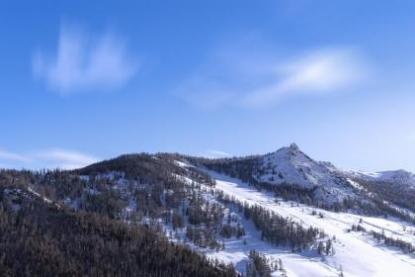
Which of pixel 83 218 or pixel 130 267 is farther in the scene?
pixel 83 218

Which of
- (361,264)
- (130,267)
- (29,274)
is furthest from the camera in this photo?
(361,264)

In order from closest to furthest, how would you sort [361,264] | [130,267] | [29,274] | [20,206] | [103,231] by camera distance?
[29,274] → [130,267] → [103,231] → [20,206] → [361,264]

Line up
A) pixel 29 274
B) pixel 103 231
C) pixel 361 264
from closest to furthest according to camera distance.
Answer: pixel 29 274, pixel 103 231, pixel 361 264

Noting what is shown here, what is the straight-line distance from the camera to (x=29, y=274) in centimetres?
13962

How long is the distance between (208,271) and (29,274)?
46.1m

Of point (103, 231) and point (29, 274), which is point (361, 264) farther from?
point (29, 274)

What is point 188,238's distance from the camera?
618 feet

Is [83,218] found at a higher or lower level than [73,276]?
higher

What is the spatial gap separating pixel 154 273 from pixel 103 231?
2387cm

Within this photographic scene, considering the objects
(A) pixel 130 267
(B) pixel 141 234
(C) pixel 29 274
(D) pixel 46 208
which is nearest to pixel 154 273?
(A) pixel 130 267

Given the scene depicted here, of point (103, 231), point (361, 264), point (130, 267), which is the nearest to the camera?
point (130, 267)

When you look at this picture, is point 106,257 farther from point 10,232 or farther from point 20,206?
point 20,206

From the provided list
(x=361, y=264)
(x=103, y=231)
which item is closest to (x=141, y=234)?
(x=103, y=231)

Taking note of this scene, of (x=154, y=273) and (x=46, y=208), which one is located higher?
(x=46, y=208)
